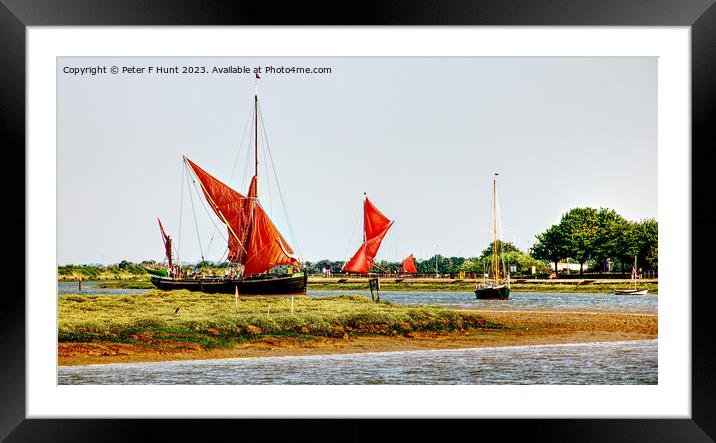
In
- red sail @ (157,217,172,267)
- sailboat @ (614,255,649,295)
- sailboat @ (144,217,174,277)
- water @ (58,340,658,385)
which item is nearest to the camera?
water @ (58,340,658,385)

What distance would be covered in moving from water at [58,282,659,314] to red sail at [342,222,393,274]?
1149 mm

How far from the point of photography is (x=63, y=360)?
12734mm

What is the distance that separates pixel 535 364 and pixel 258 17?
8.34 metres

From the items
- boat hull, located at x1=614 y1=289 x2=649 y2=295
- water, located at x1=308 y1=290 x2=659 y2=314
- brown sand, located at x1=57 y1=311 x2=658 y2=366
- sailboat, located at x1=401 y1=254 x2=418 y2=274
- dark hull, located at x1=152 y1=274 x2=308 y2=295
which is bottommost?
brown sand, located at x1=57 y1=311 x2=658 y2=366

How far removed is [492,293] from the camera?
75.2ft

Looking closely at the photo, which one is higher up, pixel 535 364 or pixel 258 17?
pixel 258 17

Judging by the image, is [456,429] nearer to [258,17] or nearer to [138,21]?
[258,17]

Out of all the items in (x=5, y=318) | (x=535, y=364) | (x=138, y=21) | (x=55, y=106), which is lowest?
(x=535, y=364)

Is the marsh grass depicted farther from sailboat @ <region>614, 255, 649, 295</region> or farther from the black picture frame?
the black picture frame

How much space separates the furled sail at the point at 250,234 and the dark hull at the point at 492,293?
5.56 m

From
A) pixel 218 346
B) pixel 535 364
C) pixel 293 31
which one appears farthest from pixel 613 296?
pixel 293 31

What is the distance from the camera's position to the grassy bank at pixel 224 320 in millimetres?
13758

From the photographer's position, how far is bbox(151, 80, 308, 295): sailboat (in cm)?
1912

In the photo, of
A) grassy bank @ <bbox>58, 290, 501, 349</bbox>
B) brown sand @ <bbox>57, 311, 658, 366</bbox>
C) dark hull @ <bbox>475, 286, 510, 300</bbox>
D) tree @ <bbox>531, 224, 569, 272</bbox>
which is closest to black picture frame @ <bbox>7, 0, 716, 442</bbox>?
brown sand @ <bbox>57, 311, 658, 366</bbox>
